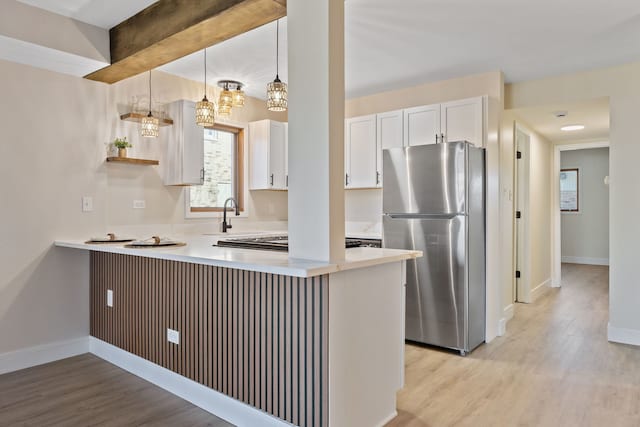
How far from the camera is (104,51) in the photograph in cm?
309

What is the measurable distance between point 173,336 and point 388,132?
284 cm

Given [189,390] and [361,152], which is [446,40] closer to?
[361,152]

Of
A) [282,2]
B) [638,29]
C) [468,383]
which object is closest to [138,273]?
[282,2]

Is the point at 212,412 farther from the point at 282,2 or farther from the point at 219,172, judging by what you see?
the point at 219,172

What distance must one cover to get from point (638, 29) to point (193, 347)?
12.3ft

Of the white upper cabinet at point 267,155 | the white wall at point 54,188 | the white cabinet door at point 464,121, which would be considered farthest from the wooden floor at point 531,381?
the white wall at point 54,188

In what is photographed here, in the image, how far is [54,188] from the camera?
3195mm

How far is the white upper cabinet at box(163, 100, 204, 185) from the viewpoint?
12.4ft

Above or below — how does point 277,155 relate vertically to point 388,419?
above

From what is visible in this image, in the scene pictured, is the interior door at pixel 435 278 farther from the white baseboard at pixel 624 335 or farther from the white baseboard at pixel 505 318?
the white baseboard at pixel 624 335

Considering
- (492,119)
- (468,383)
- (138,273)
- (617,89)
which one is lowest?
(468,383)

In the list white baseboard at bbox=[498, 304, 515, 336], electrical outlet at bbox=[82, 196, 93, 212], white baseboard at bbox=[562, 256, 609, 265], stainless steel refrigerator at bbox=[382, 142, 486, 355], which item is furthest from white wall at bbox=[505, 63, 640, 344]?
white baseboard at bbox=[562, 256, 609, 265]

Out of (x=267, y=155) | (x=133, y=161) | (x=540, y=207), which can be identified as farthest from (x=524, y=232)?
(x=133, y=161)

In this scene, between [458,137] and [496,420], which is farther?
[458,137]
